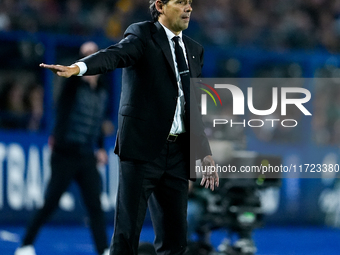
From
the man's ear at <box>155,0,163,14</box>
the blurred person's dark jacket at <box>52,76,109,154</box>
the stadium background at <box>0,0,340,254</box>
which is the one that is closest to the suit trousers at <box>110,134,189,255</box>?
the man's ear at <box>155,0,163,14</box>

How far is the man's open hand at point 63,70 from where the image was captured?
3.11 metres

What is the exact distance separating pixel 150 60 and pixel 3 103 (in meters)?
5.85

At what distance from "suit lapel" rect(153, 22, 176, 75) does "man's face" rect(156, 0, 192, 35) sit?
8 centimetres

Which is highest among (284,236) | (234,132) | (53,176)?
(234,132)

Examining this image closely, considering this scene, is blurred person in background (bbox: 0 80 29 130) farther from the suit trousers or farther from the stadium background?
the suit trousers

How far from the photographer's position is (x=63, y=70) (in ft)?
10.3

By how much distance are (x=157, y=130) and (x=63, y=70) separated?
2.78 ft

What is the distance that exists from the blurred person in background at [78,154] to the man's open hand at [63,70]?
289 centimetres

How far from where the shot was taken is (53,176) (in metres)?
6.21

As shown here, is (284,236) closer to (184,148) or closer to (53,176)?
(53,176)

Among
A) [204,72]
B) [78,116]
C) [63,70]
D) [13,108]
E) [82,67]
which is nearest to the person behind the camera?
[63,70]

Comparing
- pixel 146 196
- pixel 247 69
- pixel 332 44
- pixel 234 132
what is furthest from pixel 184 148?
pixel 332 44

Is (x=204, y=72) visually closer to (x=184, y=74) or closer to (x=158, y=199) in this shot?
(x=184, y=74)

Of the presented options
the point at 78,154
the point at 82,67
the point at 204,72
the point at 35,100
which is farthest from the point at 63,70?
the point at 204,72
